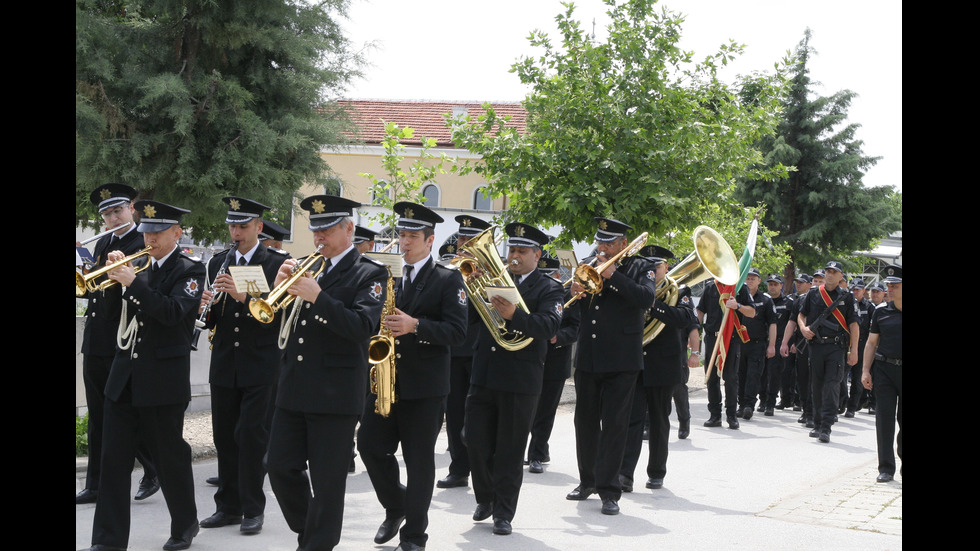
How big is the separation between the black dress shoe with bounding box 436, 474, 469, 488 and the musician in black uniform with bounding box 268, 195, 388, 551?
307 cm

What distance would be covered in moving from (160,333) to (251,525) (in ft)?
4.84

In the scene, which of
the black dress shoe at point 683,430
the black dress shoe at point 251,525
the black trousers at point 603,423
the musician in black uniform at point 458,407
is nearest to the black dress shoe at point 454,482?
the musician in black uniform at point 458,407

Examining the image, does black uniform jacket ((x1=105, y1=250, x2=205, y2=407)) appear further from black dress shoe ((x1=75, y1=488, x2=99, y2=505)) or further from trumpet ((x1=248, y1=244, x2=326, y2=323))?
black dress shoe ((x1=75, y1=488, x2=99, y2=505))

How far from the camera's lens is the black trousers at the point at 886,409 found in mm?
9461

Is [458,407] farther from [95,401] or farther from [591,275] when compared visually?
[95,401]

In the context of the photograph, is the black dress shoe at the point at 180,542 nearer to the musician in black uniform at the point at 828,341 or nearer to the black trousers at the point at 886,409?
the black trousers at the point at 886,409

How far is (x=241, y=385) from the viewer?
6609 mm

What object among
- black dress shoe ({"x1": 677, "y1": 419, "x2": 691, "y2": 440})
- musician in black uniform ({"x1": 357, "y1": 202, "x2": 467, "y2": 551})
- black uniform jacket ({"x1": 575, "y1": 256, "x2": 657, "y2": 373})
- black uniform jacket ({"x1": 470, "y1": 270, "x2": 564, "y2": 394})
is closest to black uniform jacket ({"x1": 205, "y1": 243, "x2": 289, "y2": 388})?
musician in black uniform ({"x1": 357, "y1": 202, "x2": 467, "y2": 551})

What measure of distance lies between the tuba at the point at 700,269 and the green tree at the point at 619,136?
20.1 feet

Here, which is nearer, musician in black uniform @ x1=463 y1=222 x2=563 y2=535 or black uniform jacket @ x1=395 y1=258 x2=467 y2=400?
black uniform jacket @ x1=395 y1=258 x2=467 y2=400

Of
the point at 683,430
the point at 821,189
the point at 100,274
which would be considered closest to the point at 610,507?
the point at 100,274

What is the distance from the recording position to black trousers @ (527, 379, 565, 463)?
970cm

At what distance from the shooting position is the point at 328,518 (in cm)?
523
